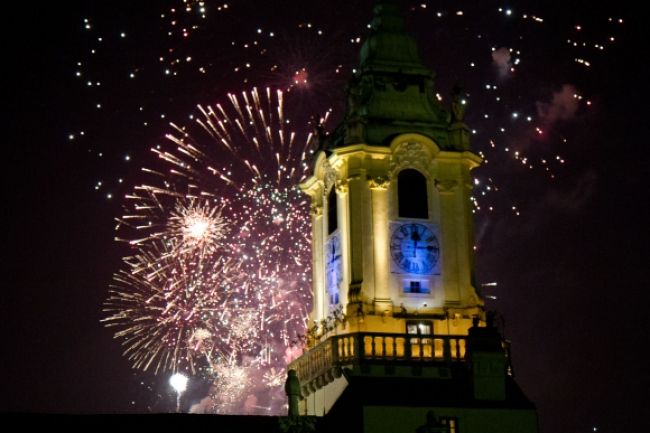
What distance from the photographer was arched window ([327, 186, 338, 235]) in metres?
53.2

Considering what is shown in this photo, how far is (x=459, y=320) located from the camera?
5019 cm

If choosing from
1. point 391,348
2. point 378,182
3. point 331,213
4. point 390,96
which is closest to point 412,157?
point 378,182

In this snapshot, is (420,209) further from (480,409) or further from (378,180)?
(480,409)

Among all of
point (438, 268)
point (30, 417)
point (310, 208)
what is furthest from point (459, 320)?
point (30, 417)

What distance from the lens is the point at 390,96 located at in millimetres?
53531

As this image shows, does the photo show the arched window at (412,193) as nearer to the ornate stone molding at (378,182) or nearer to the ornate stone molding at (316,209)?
the ornate stone molding at (378,182)

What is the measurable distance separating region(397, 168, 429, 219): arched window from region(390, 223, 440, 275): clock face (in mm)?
614

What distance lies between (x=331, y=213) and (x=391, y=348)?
313 inches

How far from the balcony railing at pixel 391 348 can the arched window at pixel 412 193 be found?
5807 mm

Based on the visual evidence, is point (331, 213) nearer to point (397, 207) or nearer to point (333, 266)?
point (333, 266)

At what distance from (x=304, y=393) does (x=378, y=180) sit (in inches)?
358

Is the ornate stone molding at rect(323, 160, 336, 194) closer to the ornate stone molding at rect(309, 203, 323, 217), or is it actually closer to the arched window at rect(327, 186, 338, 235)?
the arched window at rect(327, 186, 338, 235)

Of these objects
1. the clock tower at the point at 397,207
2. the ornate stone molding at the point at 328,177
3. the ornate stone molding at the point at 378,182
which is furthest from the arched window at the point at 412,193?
the ornate stone molding at the point at 328,177

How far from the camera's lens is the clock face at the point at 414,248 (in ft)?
167
